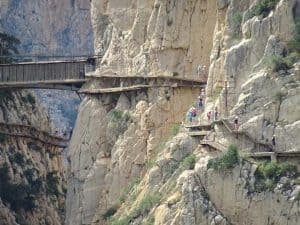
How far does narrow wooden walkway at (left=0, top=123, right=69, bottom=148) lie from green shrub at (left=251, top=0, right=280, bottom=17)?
32.1m

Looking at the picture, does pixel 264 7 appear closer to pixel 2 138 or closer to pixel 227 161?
pixel 227 161

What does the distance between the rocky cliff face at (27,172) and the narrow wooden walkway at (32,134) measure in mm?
287

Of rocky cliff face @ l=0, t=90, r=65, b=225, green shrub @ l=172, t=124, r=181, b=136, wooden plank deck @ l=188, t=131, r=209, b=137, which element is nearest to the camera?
wooden plank deck @ l=188, t=131, r=209, b=137

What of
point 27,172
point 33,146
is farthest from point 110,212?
point 33,146

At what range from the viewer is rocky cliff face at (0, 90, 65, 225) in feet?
297

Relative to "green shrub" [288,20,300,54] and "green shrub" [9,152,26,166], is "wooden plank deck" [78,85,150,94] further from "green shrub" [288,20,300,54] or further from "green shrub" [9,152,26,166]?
"green shrub" [9,152,26,166]

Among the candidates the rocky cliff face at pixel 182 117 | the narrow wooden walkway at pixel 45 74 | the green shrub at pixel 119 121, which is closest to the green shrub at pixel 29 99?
the narrow wooden walkway at pixel 45 74

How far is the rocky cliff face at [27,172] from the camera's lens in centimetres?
9044

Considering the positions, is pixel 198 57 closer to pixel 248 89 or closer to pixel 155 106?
pixel 155 106

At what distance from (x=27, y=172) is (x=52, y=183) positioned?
2.60 m

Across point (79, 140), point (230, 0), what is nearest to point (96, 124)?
point (79, 140)

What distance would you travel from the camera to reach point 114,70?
7250 cm

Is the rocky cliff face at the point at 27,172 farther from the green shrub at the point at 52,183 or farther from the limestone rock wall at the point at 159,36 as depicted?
the limestone rock wall at the point at 159,36

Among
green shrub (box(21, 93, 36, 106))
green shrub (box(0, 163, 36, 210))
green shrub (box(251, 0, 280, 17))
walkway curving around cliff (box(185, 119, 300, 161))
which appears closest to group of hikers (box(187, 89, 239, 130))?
walkway curving around cliff (box(185, 119, 300, 161))
